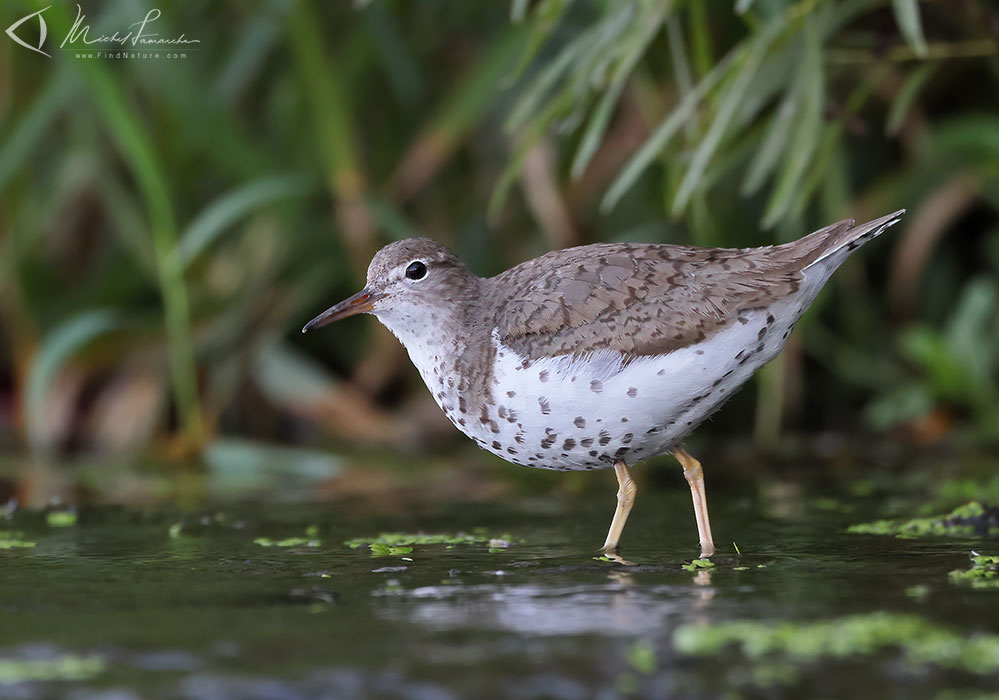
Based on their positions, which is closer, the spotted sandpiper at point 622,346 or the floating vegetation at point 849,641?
the floating vegetation at point 849,641

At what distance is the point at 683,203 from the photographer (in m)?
6.26

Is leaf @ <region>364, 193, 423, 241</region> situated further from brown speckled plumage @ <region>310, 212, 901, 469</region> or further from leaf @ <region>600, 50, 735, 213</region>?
brown speckled plumage @ <region>310, 212, 901, 469</region>

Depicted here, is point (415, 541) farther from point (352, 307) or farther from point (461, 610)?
point (461, 610)

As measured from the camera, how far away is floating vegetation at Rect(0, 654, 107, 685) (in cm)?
329

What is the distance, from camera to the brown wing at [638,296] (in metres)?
5.14

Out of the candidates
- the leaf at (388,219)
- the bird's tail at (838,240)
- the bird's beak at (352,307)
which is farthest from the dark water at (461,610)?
the leaf at (388,219)

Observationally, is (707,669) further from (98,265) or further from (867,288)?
(98,265)

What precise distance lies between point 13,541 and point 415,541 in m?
1.81

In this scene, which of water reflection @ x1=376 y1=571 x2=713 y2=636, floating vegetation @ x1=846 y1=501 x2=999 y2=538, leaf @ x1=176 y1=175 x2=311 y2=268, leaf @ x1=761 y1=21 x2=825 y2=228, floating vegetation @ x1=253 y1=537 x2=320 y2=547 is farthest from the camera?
leaf @ x1=176 y1=175 x2=311 y2=268

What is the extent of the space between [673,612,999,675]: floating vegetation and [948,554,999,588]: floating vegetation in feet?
2.19

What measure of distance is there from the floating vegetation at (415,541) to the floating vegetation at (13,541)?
1.40m

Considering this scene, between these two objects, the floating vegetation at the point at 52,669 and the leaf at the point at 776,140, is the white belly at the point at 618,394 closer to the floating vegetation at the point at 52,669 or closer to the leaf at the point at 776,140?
the leaf at the point at 776,140

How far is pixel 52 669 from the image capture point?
3.35 m
